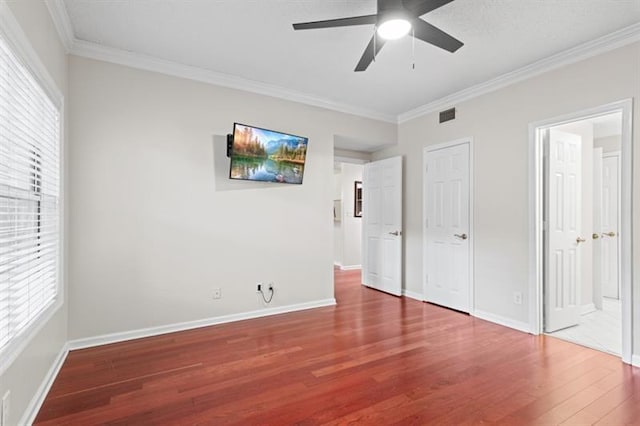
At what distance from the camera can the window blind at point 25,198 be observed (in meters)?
1.55

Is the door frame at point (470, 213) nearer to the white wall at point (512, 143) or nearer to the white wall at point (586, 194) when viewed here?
the white wall at point (512, 143)

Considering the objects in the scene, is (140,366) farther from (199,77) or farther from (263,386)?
(199,77)

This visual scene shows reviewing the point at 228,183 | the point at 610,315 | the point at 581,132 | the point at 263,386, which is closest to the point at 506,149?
the point at 581,132

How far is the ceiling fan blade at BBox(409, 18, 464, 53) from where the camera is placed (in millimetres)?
2030

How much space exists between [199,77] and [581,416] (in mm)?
4148

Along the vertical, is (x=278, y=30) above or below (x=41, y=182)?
above

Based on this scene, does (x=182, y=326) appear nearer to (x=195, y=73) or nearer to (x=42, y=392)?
(x=42, y=392)

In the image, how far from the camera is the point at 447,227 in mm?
4125

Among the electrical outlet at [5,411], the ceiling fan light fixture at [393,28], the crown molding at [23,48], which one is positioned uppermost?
the ceiling fan light fixture at [393,28]

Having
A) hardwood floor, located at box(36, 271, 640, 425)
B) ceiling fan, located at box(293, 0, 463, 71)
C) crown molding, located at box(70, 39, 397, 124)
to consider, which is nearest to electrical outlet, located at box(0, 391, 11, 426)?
hardwood floor, located at box(36, 271, 640, 425)

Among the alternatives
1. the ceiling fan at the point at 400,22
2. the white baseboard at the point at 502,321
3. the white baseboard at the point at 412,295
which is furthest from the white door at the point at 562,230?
the ceiling fan at the point at 400,22

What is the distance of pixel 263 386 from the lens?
2219mm

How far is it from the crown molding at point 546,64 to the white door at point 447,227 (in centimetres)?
59

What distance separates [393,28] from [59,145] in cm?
263
